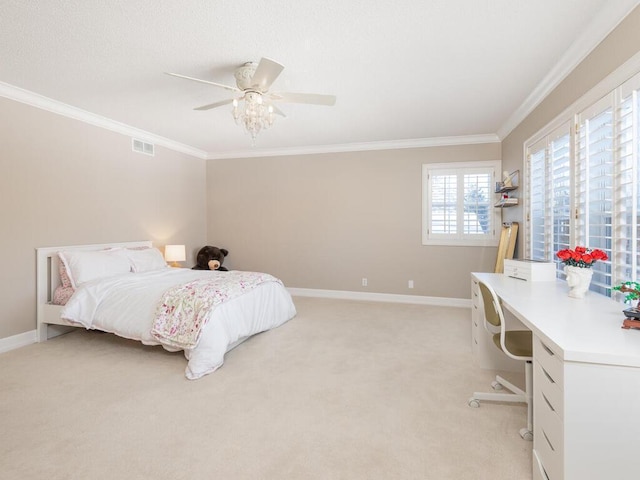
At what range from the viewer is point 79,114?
12.8 feet

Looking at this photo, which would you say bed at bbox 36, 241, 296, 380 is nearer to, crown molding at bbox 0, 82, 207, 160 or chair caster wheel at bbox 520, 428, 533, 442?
crown molding at bbox 0, 82, 207, 160

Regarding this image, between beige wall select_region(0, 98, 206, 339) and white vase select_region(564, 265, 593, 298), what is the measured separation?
4.85 metres

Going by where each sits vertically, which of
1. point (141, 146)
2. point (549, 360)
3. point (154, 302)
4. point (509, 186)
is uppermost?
point (141, 146)

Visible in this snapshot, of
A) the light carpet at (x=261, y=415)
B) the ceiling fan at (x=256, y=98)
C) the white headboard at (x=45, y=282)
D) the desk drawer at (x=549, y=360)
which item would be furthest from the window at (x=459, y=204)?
the white headboard at (x=45, y=282)

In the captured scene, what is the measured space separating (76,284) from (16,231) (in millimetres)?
769

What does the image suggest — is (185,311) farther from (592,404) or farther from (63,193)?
(592,404)

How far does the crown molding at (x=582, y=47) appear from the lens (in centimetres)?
199

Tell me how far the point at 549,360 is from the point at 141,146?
5271mm

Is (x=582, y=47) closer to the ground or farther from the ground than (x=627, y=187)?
farther from the ground

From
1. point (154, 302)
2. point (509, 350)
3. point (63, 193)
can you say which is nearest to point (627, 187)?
point (509, 350)

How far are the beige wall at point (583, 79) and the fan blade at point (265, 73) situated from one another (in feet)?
6.80

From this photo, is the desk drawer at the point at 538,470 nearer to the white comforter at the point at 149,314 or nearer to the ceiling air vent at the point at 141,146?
the white comforter at the point at 149,314

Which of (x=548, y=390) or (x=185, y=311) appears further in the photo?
(x=185, y=311)

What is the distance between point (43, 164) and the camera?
141 inches
